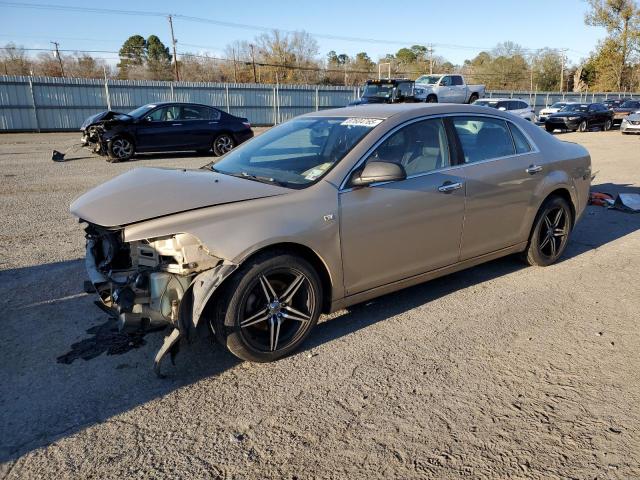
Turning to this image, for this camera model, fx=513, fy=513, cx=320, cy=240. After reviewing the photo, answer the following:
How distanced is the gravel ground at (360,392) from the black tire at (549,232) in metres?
0.41

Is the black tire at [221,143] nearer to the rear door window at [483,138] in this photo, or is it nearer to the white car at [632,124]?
the rear door window at [483,138]

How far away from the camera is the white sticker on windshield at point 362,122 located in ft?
13.4

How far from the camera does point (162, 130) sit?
47.5 ft

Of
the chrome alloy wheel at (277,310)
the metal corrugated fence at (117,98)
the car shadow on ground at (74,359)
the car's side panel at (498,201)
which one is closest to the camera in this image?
the car shadow on ground at (74,359)

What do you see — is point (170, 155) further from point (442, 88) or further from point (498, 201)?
point (442, 88)

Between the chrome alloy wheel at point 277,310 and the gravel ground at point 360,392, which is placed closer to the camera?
the gravel ground at point 360,392

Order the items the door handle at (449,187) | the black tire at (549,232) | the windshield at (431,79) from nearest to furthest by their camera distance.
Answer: the door handle at (449,187) < the black tire at (549,232) < the windshield at (431,79)

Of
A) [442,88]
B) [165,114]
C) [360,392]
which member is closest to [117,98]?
[165,114]

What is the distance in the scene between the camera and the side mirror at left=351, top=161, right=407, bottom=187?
11.9ft

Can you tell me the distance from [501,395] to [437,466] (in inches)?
31.9

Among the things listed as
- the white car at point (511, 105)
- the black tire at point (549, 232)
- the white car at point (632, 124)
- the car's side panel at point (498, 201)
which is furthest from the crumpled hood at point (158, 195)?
the white car at point (632, 124)

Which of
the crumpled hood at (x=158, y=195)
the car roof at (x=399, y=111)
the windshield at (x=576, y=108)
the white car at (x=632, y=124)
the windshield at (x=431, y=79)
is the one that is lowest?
the white car at (x=632, y=124)

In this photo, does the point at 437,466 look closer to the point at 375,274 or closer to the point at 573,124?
the point at 375,274

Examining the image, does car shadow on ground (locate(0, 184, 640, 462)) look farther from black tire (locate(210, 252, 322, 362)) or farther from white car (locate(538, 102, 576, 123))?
white car (locate(538, 102, 576, 123))
